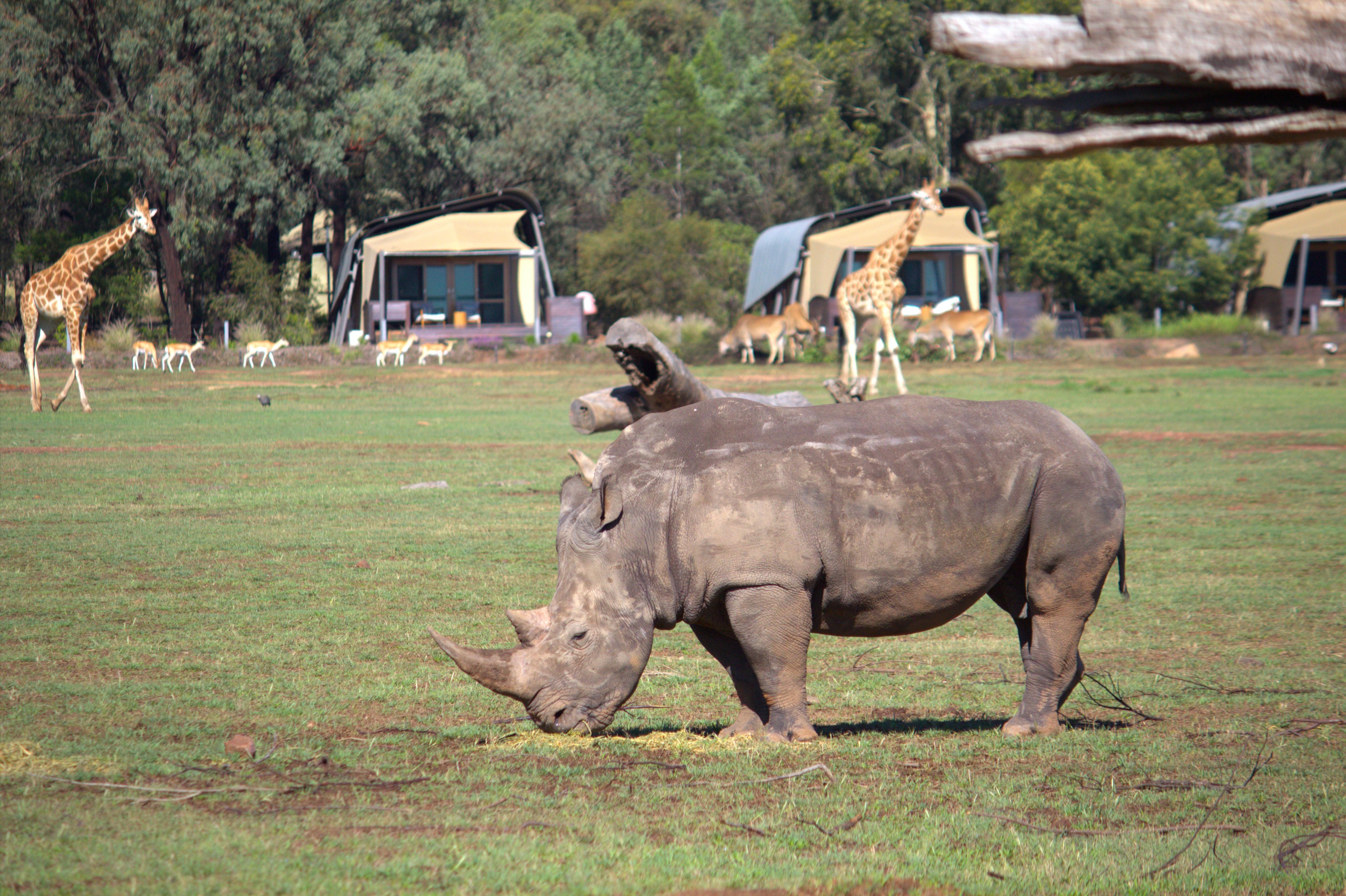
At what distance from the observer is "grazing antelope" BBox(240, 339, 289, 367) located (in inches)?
1431

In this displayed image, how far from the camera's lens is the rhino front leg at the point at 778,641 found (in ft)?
20.5

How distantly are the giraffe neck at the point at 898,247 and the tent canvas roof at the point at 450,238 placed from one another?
16.3 meters

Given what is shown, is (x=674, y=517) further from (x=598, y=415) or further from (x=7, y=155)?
(x=7, y=155)

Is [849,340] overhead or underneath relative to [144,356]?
underneath

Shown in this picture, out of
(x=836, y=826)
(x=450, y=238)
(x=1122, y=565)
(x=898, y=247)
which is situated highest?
(x=450, y=238)

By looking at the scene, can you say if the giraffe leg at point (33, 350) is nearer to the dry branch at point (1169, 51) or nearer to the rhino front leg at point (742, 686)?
the rhino front leg at point (742, 686)

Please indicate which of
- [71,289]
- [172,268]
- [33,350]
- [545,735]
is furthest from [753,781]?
[172,268]

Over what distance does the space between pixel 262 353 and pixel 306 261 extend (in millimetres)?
11872

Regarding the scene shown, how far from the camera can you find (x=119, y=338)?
125 feet

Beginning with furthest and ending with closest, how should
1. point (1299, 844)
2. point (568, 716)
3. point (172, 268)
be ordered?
point (172, 268), point (568, 716), point (1299, 844)

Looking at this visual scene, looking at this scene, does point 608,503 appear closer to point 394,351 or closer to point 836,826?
point 836,826

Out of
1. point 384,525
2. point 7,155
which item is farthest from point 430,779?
point 7,155

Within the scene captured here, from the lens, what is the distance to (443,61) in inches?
1773

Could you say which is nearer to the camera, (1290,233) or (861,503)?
(861,503)
